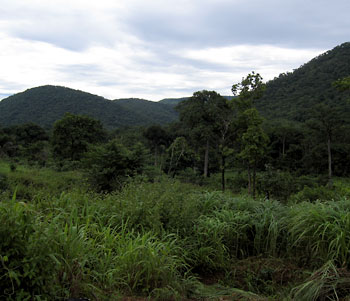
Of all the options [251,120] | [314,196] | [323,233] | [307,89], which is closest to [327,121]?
[251,120]

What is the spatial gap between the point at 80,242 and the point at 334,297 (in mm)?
2084

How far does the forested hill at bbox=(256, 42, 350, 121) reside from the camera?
48.7 m

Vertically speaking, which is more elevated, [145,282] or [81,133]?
[81,133]

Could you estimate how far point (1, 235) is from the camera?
1.69 metres

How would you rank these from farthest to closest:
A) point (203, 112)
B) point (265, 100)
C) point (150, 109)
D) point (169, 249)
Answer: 1. point (150, 109)
2. point (265, 100)
3. point (203, 112)
4. point (169, 249)

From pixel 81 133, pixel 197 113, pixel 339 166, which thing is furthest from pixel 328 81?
pixel 81 133

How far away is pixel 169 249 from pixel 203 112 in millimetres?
20153

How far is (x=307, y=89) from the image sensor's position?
5647 centimetres

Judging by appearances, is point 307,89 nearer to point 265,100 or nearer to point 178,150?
point 265,100

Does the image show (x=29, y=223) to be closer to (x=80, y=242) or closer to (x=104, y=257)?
(x=80, y=242)

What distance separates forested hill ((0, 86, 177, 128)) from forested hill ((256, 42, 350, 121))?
26.5 metres

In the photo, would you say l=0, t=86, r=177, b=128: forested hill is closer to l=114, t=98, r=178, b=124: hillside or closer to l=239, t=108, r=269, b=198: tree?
l=114, t=98, r=178, b=124: hillside

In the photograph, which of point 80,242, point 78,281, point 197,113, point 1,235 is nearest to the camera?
point 1,235

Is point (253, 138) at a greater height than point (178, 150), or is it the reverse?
point (253, 138)
